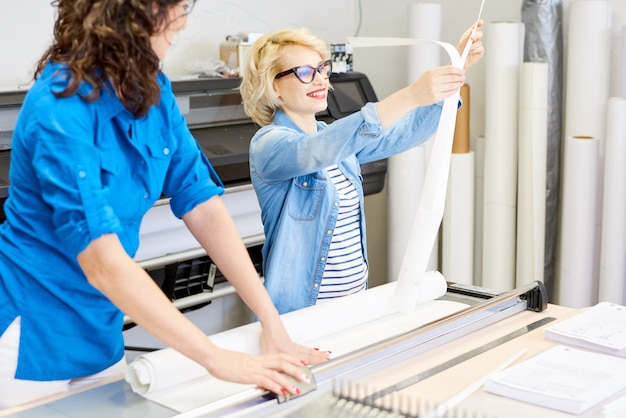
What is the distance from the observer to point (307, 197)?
85.0 inches

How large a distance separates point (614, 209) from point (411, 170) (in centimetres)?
80

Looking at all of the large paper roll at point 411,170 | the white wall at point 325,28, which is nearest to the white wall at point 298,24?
the white wall at point 325,28

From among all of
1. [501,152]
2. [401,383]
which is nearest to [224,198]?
[501,152]

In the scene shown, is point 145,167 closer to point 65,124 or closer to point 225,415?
point 65,124

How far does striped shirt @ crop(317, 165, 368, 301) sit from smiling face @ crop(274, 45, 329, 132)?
16cm

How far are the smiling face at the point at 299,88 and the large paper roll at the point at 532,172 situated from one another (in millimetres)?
1357

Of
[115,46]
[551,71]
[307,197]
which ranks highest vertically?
[115,46]

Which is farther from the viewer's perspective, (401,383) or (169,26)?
(401,383)

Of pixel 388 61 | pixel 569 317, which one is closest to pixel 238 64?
pixel 388 61

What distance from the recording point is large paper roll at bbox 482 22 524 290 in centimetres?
338

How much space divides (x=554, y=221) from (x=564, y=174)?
0.29m

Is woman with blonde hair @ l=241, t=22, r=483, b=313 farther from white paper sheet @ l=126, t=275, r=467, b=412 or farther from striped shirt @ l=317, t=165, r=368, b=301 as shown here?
white paper sheet @ l=126, t=275, r=467, b=412

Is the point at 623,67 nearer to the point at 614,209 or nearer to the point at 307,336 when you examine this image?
the point at 614,209

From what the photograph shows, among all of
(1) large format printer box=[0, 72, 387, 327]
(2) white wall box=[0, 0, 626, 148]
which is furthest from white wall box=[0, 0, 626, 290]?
(1) large format printer box=[0, 72, 387, 327]
